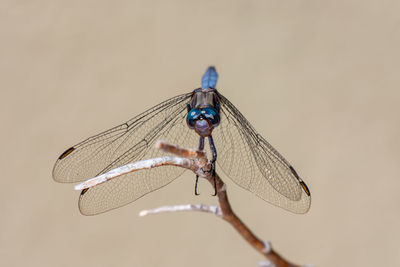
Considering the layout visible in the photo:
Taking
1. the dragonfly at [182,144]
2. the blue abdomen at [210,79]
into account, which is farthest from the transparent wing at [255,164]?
the blue abdomen at [210,79]

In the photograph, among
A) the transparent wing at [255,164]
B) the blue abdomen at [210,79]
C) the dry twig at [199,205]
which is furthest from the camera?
the blue abdomen at [210,79]

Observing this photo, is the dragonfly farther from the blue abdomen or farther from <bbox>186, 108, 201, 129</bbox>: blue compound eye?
the blue abdomen

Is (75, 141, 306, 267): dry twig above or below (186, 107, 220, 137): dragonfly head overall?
below

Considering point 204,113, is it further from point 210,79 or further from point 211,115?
point 210,79

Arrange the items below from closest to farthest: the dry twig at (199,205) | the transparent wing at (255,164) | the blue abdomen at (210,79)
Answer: the dry twig at (199,205) → the transparent wing at (255,164) → the blue abdomen at (210,79)

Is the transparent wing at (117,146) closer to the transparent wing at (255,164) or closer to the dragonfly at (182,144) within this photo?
the dragonfly at (182,144)

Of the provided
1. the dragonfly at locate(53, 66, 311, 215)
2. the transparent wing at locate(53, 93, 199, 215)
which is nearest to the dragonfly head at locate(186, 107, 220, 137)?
the dragonfly at locate(53, 66, 311, 215)

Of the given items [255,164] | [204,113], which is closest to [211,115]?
[204,113]
